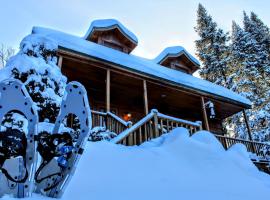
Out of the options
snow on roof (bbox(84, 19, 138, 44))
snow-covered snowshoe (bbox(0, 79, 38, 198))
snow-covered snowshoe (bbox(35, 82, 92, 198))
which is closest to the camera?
snow-covered snowshoe (bbox(0, 79, 38, 198))

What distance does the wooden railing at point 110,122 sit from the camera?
7445mm

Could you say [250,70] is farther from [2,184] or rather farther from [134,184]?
[2,184]

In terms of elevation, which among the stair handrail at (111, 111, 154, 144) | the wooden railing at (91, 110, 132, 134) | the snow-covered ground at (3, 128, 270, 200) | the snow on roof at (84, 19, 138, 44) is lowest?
the snow-covered ground at (3, 128, 270, 200)

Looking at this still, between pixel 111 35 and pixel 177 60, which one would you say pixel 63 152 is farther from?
pixel 177 60

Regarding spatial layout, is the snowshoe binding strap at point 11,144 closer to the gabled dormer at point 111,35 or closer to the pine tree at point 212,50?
the gabled dormer at point 111,35

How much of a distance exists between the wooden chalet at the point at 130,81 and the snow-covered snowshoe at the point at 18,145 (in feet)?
13.6

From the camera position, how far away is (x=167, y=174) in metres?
3.50

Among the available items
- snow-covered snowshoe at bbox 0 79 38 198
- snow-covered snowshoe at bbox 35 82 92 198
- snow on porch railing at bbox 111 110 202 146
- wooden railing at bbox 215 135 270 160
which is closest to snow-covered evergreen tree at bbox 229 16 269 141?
wooden railing at bbox 215 135 270 160

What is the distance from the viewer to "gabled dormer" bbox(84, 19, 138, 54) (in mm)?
11539

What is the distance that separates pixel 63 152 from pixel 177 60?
1271 cm

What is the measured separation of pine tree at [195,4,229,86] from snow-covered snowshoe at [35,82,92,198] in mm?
21791

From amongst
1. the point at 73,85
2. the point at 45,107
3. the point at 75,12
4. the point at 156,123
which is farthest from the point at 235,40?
the point at 73,85

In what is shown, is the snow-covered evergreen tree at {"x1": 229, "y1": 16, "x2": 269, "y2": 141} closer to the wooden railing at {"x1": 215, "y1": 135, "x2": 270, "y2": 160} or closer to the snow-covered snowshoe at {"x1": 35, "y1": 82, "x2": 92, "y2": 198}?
the wooden railing at {"x1": 215, "y1": 135, "x2": 270, "y2": 160}

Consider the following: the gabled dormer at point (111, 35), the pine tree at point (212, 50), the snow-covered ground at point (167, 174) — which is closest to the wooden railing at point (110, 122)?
the snow-covered ground at point (167, 174)
